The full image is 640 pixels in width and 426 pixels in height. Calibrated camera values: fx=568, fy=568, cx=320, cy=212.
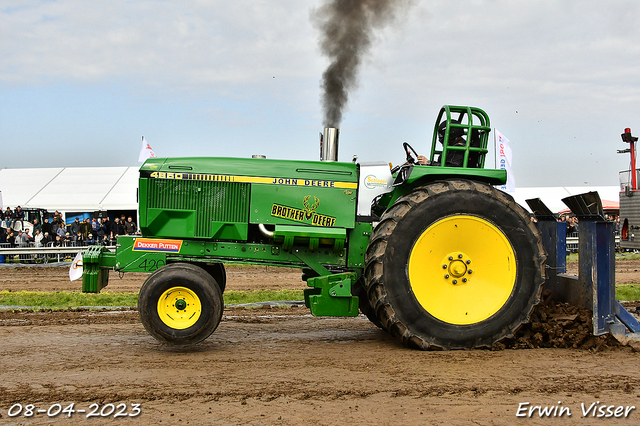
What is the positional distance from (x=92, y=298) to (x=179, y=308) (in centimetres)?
508

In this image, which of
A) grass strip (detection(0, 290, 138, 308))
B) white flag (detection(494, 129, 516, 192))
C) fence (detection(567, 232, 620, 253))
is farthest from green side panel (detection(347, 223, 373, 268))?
fence (detection(567, 232, 620, 253))

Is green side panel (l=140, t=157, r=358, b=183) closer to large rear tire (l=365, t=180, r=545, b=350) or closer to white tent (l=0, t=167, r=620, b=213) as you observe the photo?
large rear tire (l=365, t=180, r=545, b=350)

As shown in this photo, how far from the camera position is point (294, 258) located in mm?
6258

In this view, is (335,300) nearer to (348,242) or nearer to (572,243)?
(348,242)

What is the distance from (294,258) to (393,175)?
1537mm

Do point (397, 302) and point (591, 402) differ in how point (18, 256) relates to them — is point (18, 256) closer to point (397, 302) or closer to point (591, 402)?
point (397, 302)

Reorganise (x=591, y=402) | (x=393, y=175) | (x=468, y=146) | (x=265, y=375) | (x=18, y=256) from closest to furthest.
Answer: (x=591, y=402)
(x=265, y=375)
(x=468, y=146)
(x=393, y=175)
(x=18, y=256)

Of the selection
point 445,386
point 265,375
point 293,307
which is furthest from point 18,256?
point 445,386

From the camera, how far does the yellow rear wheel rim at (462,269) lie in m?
5.68

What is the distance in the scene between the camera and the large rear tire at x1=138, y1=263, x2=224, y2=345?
555 cm

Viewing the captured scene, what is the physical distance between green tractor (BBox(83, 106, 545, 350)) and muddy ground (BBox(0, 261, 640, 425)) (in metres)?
0.41

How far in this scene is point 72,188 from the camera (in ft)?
78.1

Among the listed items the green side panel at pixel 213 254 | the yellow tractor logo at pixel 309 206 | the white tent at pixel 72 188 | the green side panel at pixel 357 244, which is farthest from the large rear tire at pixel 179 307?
the white tent at pixel 72 188

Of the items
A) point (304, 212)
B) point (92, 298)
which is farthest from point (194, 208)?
point (92, 298)
